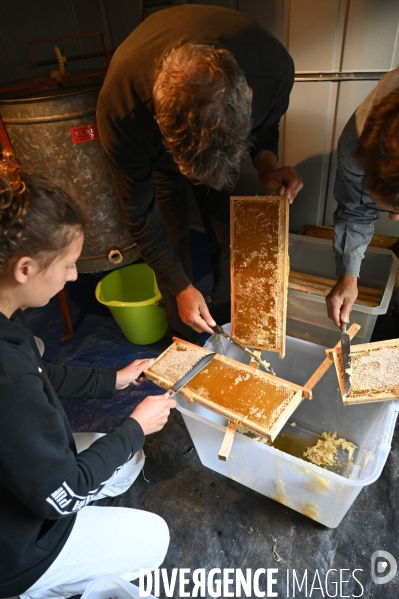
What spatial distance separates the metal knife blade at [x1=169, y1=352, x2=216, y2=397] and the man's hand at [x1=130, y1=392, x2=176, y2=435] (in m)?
0.08

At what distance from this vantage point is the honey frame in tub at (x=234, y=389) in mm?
1284

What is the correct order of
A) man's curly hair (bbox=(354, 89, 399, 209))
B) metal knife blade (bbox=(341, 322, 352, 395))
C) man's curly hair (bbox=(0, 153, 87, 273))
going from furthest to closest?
metal knife blade (bbox=(341, 322, 352, 395))
man's curly hair (bbox=(354, 89, 399, 209))
man's curly hair (bbox=(0, 153, 87, 273))

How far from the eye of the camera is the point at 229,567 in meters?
1.42

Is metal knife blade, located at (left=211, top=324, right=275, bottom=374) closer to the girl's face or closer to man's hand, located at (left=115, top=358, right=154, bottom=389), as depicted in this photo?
man's hand, located at (left=115, top=358, right=154, bottom=389)

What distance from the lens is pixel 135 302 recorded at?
7.29 feet

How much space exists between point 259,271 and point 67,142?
1.18 meters

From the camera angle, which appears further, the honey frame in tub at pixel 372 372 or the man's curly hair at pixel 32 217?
the honey frame in tub at pixel 372 372

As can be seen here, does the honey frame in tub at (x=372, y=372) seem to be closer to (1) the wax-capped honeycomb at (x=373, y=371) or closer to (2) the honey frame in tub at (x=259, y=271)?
(1) the wax-capped honeycomb at (x=373, y=371)

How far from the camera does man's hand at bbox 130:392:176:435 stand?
1.22m

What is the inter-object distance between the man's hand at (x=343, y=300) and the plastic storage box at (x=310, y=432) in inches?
7.8

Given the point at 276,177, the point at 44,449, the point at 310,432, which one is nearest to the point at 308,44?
the point at 276,177

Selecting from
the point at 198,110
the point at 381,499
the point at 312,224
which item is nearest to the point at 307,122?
the point at 312,224

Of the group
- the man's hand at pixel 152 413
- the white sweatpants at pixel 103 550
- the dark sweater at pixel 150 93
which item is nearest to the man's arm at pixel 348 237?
the dark sweater at pixel 150 93

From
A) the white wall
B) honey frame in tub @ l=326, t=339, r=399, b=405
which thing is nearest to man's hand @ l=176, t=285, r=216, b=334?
honey frame in tub @ l=326, t=339, r=399, b=405
